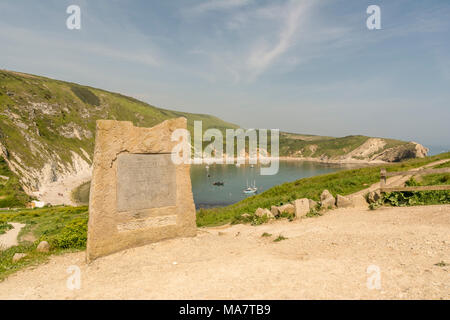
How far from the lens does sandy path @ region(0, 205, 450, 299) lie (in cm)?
521

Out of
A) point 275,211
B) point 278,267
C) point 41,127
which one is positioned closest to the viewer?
point 278,267

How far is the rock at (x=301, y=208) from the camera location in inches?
591

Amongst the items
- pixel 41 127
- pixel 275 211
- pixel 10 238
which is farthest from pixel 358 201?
pixel 41 127

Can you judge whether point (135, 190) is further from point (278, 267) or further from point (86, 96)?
point (86, 96)

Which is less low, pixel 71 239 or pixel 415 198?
pixel 415 198

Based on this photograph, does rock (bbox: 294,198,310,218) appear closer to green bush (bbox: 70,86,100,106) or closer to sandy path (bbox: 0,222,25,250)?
sandy path (bbox: 0,222,25,250)

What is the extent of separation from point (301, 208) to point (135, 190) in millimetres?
9569

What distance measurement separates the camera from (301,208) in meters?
15.1

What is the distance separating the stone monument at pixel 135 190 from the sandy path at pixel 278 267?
1.90 feet

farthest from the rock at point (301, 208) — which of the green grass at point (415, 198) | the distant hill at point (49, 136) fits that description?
the distant hill at point (49, 136)

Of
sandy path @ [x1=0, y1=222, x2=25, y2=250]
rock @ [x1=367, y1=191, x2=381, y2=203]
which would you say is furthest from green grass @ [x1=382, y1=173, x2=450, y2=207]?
sandy path @ [x1=0, y1=222, x2=25, y2=250]

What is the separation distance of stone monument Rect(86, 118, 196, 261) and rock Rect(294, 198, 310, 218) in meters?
6.90
